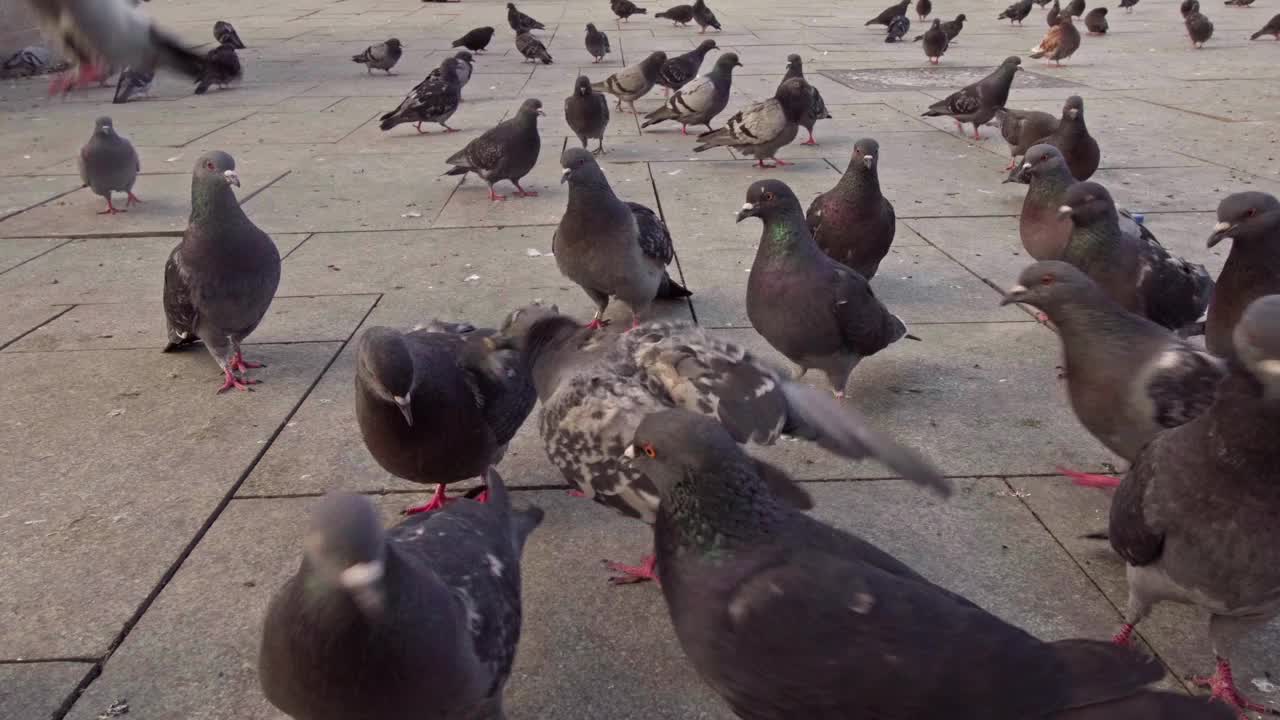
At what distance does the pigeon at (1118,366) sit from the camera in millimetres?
3400

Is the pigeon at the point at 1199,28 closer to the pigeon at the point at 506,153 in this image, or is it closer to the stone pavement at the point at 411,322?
the stone pavement at the point at 411,322

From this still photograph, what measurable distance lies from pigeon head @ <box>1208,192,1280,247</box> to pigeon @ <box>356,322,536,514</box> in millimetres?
3307

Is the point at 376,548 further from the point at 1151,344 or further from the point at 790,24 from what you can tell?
the point at 790,24

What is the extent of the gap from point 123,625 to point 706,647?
216 cm

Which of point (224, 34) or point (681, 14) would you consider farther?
point (681, 14)

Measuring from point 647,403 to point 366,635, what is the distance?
4.78 ft

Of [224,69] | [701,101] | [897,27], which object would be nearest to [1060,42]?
[897,27]

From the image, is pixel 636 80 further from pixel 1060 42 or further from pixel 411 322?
pixel 1060 42

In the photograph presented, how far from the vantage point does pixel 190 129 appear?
470 inches

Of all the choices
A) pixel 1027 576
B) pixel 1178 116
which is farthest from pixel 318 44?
pixel 1027 576

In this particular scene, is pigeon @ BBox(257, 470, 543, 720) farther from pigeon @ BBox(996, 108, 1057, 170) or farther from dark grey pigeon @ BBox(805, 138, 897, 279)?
pigeon @ BBox(996, 108, 1057, 170)

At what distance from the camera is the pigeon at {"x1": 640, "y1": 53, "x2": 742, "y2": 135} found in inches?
436

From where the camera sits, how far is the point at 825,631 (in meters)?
2.14

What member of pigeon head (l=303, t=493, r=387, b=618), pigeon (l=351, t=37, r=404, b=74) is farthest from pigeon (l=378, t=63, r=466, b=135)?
pigeon head (l=303, t=493, r=387, b=618)
